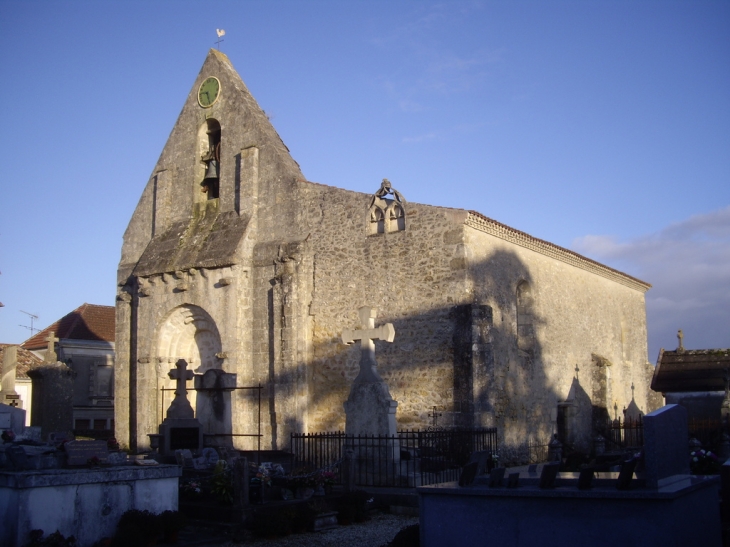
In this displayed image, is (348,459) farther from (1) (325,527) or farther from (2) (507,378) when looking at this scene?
(2) (507,378)

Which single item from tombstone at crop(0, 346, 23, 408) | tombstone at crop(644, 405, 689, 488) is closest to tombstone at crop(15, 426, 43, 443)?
tombstone at crop(0, 346, 23, 408)

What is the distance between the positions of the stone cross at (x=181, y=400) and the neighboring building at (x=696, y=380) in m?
12.1

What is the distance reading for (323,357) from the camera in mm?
18641

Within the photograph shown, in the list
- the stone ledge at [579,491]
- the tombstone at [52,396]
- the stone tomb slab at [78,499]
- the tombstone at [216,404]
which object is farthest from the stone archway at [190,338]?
the stone ledge at [579,491]

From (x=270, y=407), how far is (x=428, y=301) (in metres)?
4.88

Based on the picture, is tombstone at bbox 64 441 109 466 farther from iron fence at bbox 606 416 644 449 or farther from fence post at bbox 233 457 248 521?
iron fence at bbox 606 416 644 449

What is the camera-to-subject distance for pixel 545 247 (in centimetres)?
2077

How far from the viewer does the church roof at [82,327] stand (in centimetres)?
3184

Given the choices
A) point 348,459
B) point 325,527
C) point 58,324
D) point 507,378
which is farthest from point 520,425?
point 58,324

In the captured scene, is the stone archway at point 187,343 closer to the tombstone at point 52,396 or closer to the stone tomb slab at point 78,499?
the tombstone at point 52,396

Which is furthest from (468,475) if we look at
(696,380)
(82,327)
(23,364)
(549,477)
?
(82,327)

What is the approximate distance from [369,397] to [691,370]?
416 inches

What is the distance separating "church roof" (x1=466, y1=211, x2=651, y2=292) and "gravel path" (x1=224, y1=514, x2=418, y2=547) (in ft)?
25.5

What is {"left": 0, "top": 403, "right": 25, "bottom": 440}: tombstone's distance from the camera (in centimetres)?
1145
